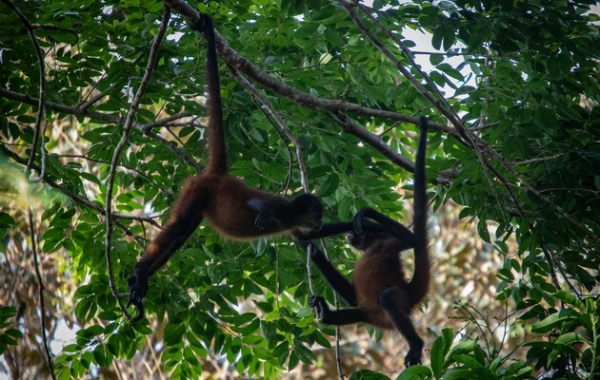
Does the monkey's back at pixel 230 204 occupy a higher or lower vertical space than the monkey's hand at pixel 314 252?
higher

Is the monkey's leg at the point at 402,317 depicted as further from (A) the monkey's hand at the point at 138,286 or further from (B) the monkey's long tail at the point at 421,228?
(A) the monkey's hand at the point at 138,286

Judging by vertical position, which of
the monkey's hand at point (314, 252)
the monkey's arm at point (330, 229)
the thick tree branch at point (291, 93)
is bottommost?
the monkey's hand at point (314, 252)

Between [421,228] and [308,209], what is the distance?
0.92 meters

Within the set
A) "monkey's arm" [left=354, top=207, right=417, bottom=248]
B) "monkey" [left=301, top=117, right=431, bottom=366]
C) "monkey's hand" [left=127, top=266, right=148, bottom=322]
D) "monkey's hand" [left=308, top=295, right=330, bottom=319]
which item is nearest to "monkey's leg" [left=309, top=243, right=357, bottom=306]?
"monkey" [left=301, top=117, right=431, bottom=366]

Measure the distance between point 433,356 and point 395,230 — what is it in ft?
7.89

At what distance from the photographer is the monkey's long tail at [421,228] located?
480cm

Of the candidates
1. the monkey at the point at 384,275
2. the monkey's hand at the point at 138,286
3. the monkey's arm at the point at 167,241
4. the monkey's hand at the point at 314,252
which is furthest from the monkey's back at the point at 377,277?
the monkey's hand at the point at 138,286

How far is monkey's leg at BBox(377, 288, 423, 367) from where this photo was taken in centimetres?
486

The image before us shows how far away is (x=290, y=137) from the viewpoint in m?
4.69

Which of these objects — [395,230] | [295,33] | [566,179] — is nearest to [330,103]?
[295,33]

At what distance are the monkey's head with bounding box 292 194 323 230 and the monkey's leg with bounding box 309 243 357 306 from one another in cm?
28

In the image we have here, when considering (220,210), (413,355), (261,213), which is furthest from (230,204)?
(413,355)

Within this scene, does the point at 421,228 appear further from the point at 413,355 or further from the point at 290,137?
the point at 290,137

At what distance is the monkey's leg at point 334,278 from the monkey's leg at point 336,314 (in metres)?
0.21
